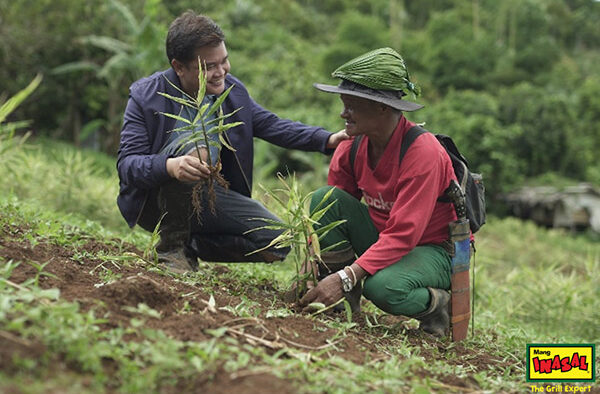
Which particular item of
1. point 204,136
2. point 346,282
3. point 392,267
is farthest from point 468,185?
point 204,136

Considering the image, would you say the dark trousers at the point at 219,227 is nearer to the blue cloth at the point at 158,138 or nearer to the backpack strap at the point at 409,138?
the blue cloth at the point at 158,138

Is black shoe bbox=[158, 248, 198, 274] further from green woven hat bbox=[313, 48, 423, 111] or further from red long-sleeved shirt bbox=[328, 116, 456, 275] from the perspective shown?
green woven hat bbox=[313, 48, 423, 111]

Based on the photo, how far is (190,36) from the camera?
325 cm

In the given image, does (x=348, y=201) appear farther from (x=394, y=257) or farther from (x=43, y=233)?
(x=43, y=233)

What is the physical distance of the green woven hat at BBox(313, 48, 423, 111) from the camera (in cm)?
301

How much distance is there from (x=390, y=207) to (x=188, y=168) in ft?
3.25

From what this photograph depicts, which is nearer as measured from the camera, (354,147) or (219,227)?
(354,147)

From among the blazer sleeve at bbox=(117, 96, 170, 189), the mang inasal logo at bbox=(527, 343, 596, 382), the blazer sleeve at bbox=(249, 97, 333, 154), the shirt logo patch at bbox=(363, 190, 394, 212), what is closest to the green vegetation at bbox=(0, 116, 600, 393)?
the mang inasal logo at bbox=(527, 343, 596, 382)

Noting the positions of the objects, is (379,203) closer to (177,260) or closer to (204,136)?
(204,136)

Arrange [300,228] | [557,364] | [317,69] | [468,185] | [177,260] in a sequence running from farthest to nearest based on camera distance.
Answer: [317,69] → [177,260] → [468,185] → [300,228] → [557,364]

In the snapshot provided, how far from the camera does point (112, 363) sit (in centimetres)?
191

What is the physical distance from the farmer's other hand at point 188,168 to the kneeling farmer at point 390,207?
662mm

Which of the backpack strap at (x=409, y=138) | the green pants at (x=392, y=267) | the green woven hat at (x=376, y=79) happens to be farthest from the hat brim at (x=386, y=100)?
the green pants at (x=392, y=267)

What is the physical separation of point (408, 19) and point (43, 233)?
90.5ft
